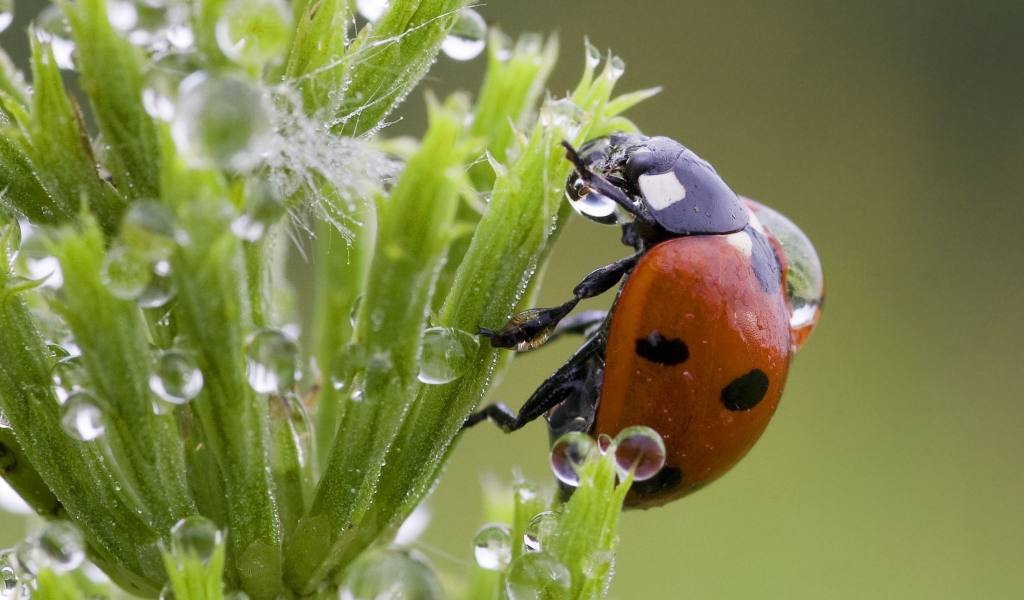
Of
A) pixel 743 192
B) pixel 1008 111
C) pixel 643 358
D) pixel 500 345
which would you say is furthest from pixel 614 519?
pixel 1008 111

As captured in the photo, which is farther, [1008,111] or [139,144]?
[1008,111]

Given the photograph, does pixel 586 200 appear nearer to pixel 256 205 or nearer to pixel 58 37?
pixel 256 205

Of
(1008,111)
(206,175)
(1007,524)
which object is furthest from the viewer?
(1008,111)

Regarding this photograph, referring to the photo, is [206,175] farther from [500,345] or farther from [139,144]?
[500,345]

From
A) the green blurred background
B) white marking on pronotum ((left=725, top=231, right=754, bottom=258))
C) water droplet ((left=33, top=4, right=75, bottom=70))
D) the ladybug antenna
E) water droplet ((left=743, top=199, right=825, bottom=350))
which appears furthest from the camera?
the green blurred background

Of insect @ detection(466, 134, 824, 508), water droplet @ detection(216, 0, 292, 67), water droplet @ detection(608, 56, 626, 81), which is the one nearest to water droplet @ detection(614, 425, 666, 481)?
insect @ detection(466, 134, 824, 508)

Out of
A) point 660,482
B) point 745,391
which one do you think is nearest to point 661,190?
point 745,391

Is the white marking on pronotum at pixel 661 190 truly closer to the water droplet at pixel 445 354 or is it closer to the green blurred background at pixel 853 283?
the water droplet at pixel 445 354

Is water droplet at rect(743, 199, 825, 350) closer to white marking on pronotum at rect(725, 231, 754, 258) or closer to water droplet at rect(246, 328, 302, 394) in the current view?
white marking on pronotum at rect(725, 231, 754, 258)
